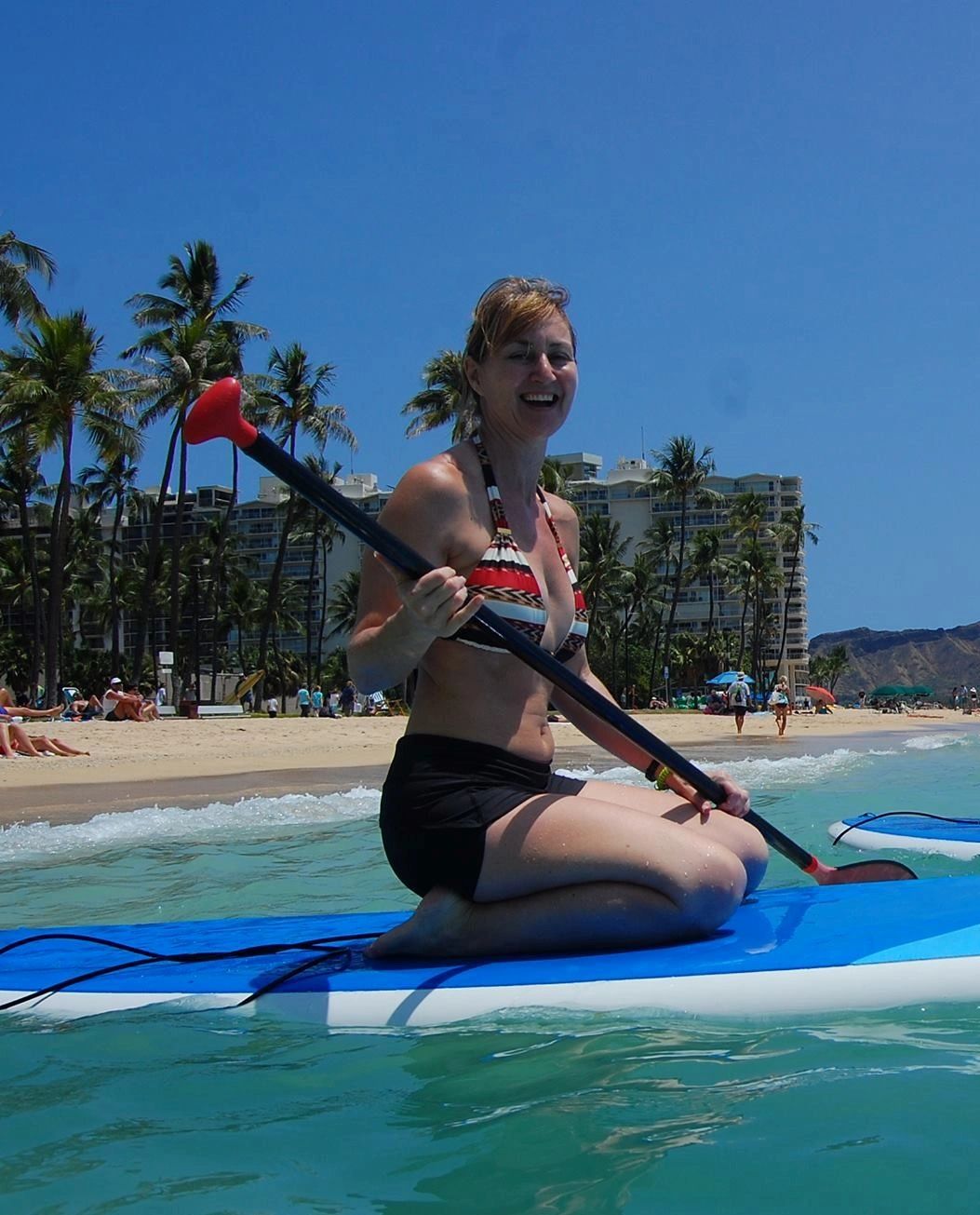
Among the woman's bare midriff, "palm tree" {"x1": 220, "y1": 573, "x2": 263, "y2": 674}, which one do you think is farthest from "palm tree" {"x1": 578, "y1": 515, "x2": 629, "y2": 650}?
the woman's bare midriff

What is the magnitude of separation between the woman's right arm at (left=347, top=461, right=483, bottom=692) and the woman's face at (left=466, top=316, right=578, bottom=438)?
0.88ft

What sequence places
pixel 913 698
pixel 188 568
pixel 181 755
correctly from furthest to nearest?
1. pixel 913 698
2. pixel 188 568
3. pixel 181 755

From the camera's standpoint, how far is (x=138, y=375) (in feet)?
113

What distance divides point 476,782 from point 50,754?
52.3ft

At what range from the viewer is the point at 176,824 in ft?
30.1

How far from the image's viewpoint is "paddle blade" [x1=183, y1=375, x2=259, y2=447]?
2.74 meters

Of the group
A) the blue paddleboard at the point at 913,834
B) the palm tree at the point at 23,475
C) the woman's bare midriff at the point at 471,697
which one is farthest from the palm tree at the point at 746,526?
the woman's bare midriff at the point at 471,697

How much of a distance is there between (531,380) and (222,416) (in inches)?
34.9

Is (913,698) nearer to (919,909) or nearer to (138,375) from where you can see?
(138,375)

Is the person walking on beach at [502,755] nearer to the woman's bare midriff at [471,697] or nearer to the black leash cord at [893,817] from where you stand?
the woman's bare midriff at [471,697]

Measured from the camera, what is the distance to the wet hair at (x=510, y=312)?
3.24m

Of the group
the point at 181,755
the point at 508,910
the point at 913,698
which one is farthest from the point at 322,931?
the point at 913,698

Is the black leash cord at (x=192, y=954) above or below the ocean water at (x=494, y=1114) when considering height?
above

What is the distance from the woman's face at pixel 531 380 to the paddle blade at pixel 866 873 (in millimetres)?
1722
